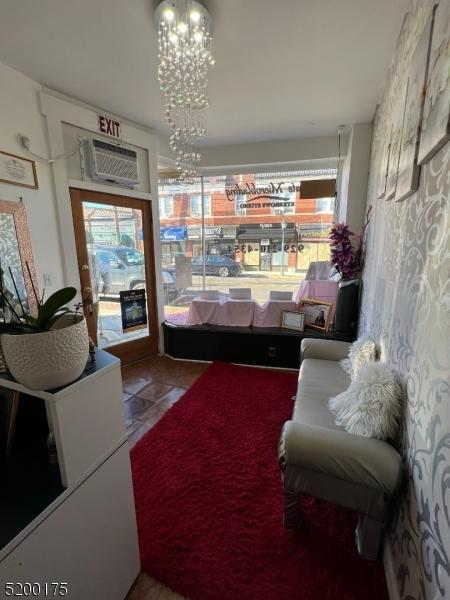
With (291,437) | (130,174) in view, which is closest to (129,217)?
(130,174)

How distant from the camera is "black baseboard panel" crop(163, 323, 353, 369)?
309 cm

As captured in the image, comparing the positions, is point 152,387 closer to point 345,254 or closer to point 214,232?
point 214,232

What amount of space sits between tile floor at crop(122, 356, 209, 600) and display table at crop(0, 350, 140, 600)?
1.01 metres

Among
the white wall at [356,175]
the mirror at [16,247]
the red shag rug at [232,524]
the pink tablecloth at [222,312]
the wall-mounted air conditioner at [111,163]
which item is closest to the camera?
the red shag rug at [232,524]

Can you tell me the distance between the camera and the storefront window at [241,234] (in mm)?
3531

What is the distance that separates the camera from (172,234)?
3.71 metres

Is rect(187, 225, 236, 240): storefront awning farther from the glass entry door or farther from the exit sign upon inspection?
the exit sign

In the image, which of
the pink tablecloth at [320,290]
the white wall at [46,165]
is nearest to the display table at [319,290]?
the pink tablecloth at [320,290]

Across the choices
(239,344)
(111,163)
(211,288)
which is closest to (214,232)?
(211,288)

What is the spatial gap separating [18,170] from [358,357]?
2.97m

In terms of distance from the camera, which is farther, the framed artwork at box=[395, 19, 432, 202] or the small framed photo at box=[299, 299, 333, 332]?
the small framed photo at box=[299, 299, 333, 332]

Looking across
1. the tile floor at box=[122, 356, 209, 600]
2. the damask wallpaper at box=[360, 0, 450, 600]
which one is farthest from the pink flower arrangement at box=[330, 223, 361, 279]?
the tile floor at box=[122, 356, 209, 600]

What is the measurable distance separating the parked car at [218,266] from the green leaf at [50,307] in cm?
300

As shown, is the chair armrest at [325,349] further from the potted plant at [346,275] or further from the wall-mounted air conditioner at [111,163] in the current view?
the wall-mounted air conditioner at [111,163]
